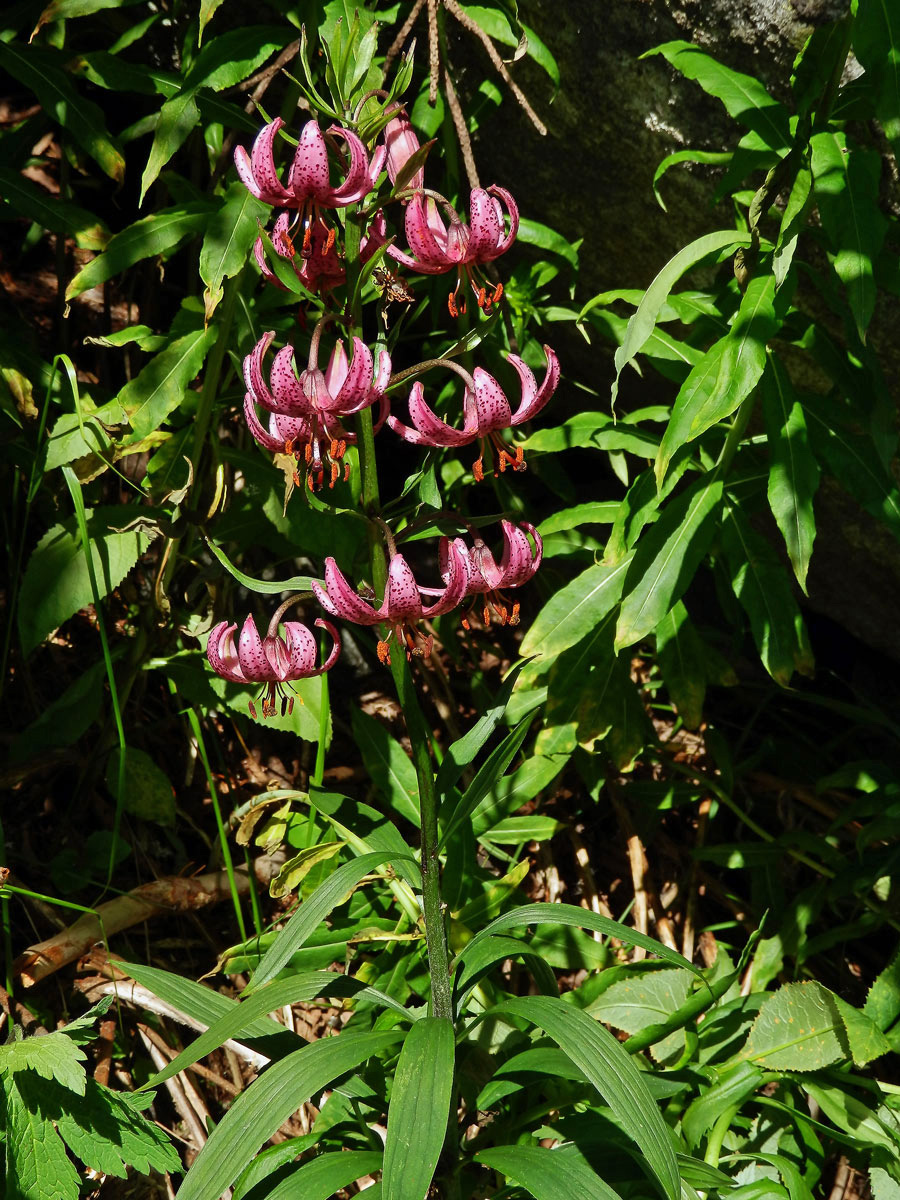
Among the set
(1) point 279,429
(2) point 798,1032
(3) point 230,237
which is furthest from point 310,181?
(2) point 798,1032

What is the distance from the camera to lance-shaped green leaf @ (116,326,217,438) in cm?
175

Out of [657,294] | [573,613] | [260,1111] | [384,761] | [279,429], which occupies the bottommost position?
[384,761]

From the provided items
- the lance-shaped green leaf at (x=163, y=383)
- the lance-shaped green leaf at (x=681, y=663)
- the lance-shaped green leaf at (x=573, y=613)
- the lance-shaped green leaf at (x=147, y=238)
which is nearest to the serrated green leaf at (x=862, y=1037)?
the lance-shaped green leaf at (x=681, y=663)

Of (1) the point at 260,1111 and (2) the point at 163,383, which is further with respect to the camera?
(2) the point at 163,383

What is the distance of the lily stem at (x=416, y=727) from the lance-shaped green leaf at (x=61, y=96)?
0.89 meters

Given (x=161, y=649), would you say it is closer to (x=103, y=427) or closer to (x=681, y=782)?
(x=103, y=427)

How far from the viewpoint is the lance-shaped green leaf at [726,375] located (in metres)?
1.48

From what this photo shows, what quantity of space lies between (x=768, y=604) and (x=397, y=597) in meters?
0.81

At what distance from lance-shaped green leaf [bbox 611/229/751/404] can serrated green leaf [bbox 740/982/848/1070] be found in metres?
1.09

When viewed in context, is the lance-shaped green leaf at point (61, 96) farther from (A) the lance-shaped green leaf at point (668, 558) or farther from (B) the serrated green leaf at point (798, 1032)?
(B) the serrated green leaf at point (798, 1032)

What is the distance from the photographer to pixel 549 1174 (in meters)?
1.23

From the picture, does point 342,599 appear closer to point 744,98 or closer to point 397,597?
point 397,597

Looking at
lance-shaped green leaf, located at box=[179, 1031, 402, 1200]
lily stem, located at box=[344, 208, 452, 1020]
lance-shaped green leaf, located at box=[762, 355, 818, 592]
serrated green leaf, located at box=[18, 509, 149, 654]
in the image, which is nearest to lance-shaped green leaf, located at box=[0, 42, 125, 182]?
serrated green leaf, located at box=[18, 509, 149, 654]

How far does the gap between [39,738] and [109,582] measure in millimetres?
328
